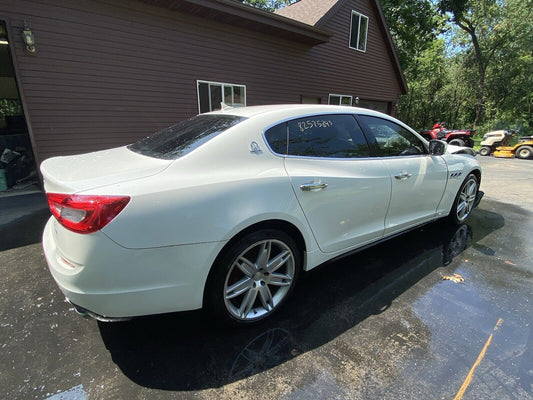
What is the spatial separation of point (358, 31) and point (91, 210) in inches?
499

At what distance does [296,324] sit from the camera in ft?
7.03

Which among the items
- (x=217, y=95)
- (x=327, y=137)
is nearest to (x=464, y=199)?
(x=327, y=137)

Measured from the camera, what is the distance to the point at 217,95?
7922 mm

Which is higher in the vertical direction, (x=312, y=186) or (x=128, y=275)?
(x=312, y=186)

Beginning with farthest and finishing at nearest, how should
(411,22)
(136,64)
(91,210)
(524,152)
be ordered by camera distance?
(411,22) → (524,152) → (136,64) → (91,210)

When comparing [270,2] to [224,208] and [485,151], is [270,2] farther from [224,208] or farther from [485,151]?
[224,208]

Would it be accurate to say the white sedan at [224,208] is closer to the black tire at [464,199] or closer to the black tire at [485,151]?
the black tire at [464,199]

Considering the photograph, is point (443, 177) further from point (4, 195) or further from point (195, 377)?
point (4, 195)

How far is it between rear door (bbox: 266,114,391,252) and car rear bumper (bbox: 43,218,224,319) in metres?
0.82

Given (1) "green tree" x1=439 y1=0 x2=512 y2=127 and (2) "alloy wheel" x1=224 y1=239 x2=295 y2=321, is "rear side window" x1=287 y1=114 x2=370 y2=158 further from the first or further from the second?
(1) "green tree" x1=439 y1=0 x2=512 y2=127

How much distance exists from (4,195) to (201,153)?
19.0 ft

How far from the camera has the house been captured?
538cm

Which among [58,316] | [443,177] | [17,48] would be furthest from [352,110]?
[17,48]

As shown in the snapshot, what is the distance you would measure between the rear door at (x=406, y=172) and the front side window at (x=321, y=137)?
181 millimetres
